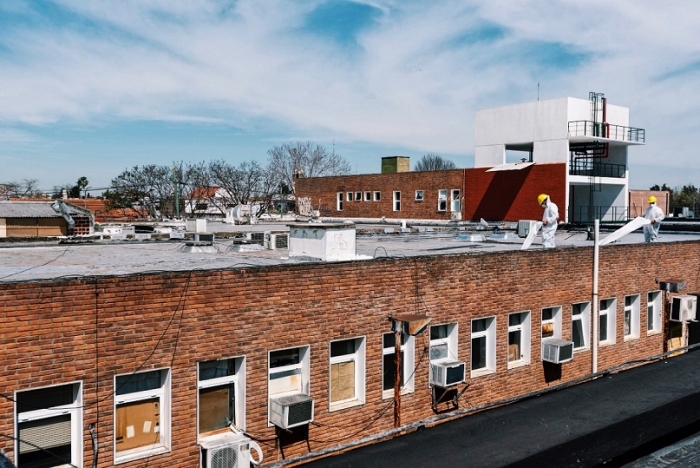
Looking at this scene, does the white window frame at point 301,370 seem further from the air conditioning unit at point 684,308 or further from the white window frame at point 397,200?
the white window frame at point 397,200

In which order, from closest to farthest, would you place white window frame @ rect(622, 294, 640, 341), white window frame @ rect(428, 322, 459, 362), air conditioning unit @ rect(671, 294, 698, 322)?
white window frame @ rect(428, 322, 459, 362) → white window frame @ rect(622, 294, 640, 341) → air conditioning unit @ rect(671, 294, 698, 322)

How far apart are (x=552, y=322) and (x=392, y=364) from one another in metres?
Result: 5.45

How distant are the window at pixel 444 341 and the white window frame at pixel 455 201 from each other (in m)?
31.8

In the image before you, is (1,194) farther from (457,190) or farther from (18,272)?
(18,272)

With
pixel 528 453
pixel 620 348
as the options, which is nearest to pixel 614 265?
pixel 620 348

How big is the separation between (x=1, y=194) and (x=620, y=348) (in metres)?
54.5

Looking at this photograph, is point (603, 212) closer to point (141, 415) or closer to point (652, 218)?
point (652, 218)

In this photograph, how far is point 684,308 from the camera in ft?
61.8

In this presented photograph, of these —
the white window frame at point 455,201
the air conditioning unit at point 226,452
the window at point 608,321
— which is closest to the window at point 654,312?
the window at point 608,321

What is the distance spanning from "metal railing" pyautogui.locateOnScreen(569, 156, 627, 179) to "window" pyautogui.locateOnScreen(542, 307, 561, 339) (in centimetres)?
2584

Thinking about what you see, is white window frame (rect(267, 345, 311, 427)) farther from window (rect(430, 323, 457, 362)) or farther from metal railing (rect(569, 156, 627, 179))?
metal railing (rect(569, 156, 627, 179))

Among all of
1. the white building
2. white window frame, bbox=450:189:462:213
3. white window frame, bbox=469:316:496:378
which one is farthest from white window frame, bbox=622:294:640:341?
white window frame, bbox=450:189:462:213

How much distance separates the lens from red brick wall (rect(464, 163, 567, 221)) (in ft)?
128

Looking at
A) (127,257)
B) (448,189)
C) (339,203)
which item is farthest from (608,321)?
(339,203)
